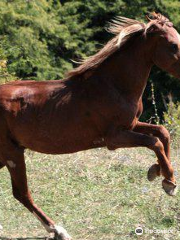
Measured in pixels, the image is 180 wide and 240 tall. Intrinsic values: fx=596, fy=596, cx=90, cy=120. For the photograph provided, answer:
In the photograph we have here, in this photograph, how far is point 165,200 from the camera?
6848 millimetres

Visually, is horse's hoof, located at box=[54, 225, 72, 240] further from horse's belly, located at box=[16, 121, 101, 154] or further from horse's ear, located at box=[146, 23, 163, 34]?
horse's ear, located at box=[146, 23, 163, 34]

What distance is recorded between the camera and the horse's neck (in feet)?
20.2

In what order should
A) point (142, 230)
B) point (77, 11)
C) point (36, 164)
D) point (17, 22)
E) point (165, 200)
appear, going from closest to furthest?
1. point (142, 230)
2. point (165, 200)
3. point (36, 164)
4. point (17, 22)
5. point (77, 11)

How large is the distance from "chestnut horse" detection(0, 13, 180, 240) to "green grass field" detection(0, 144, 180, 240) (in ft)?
1.32

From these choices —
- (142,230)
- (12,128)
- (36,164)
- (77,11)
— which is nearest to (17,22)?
(77,11)

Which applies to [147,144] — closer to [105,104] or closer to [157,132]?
[157,132]

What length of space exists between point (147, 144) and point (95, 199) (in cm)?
174

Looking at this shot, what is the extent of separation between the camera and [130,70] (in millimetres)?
6199

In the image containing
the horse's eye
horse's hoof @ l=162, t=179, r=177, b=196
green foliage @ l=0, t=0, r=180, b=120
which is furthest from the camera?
green foliage @ l=0, t=0, r=180, b=120

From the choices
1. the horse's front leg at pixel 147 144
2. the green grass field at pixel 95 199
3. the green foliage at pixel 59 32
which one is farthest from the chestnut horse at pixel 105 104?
the green foliage at pixel 59 32

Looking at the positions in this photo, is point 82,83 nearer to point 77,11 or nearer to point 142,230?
point 142,230

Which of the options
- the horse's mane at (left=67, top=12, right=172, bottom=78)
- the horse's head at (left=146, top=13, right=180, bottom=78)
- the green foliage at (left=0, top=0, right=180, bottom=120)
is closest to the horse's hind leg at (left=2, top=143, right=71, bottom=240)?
the horse's mane at (left=67, top=12, right=172, bottom=78)

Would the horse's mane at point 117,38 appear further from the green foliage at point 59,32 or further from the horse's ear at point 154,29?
the green foliage at point 59,32

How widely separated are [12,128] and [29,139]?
0.24 m
